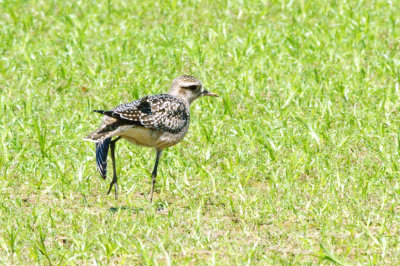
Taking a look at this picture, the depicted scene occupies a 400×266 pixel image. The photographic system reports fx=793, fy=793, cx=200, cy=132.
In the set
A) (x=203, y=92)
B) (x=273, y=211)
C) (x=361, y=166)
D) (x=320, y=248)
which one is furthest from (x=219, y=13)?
(x=320, y=248)

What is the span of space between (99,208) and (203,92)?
2114mm

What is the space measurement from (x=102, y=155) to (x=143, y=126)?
526 mm

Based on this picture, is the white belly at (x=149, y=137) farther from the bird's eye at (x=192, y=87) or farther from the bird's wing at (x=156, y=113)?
the bird's eye at (x=192, y=87)

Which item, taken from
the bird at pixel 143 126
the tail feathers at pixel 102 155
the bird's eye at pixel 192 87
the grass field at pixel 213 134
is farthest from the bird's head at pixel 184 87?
the tail feathers at pixel 102 155

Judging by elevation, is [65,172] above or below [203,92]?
below

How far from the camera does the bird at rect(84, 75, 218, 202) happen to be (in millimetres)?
8023

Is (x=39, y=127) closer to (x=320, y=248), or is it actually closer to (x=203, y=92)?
(x=203, y=92)

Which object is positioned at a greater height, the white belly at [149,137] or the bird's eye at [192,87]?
the bird's eye at [192,87]

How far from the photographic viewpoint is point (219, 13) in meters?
14.6

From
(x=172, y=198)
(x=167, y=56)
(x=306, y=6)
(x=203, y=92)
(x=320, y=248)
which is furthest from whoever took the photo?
(x=306, y=6)

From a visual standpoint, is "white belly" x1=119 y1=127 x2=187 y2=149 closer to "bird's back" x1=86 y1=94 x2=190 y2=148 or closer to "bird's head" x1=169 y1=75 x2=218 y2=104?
"bird's back" x1=86 y1=94 x2=190 y2=148

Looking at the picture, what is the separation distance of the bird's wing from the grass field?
69 cm

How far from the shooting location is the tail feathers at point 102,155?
820 centimetres

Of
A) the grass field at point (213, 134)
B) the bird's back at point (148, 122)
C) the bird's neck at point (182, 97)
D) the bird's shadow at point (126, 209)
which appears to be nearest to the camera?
the grass field at point (213, 134)
